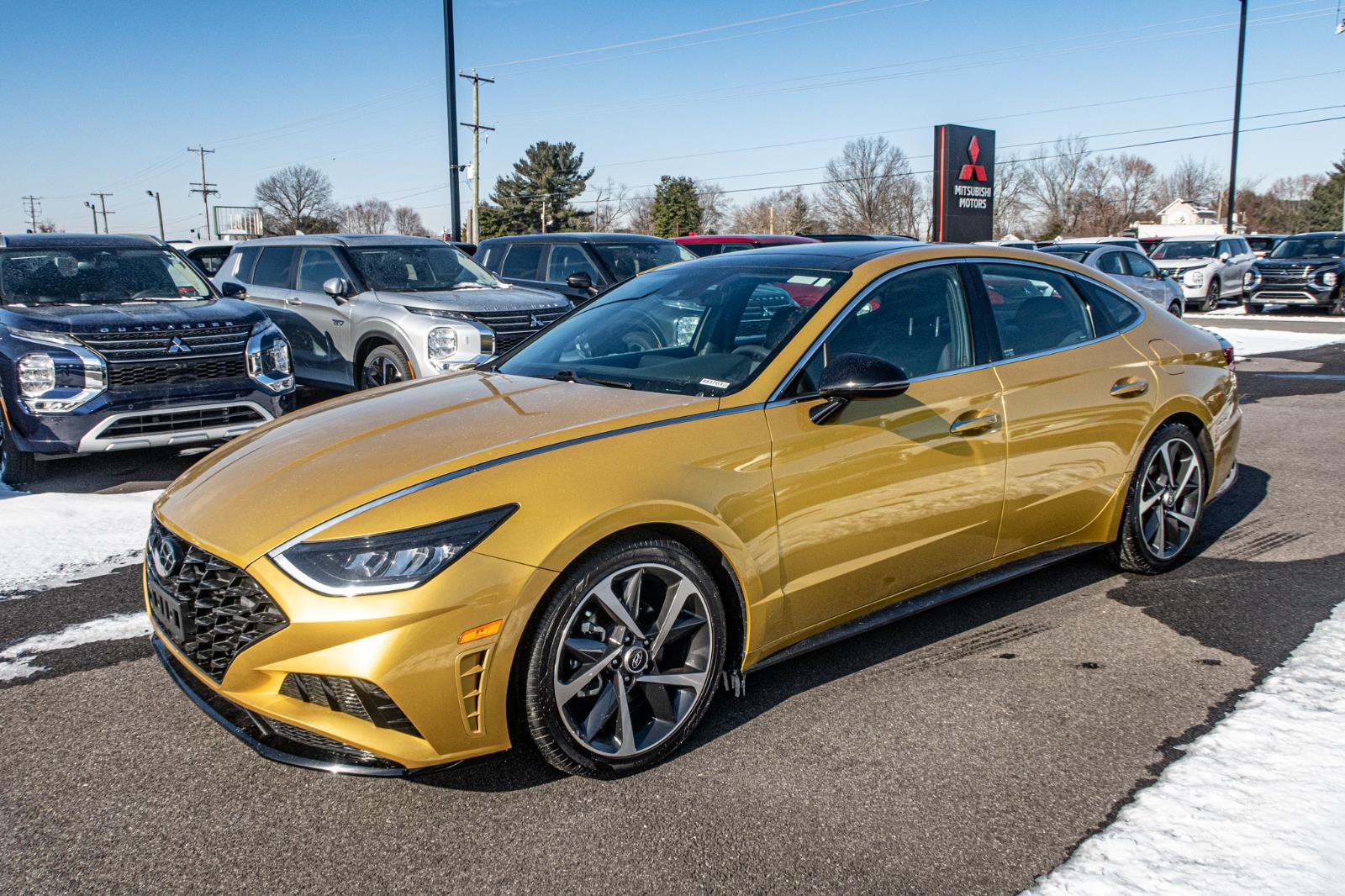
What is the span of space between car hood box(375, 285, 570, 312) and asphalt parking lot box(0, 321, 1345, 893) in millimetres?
5099

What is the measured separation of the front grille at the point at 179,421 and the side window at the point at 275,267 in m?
3.76

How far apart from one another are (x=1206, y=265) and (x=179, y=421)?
2480cm

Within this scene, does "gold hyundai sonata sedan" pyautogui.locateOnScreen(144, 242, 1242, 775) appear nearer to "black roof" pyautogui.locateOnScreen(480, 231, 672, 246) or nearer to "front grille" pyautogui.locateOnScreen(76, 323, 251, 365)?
"front grille" pyautogui.locateOnScreen(76, 323, 251, 365)

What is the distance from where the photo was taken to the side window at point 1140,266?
702 inches

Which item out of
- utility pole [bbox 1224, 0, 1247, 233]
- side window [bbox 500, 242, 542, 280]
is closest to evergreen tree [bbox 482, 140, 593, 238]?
utility pole [bbox 1224, 0, 1247, 233]

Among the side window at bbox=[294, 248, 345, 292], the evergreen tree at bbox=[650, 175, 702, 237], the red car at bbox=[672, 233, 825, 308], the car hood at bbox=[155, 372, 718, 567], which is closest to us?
the car hood at bbox=[155, 372, 718, 567]

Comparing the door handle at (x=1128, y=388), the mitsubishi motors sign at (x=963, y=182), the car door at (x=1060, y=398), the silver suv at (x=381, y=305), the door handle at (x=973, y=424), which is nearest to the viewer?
the door handle at (x=973, y=424)

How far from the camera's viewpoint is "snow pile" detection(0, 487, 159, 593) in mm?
5203

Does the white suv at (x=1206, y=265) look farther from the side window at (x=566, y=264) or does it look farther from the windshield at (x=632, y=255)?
the side window at (x=566, y=264)

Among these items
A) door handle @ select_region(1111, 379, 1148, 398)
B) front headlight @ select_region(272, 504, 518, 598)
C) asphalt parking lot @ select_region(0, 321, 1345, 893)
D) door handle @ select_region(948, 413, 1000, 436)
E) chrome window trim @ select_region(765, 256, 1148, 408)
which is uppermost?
chrome window trim @ select_region(765, 256, 1148, 408)

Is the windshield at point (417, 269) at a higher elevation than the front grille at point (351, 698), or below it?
higher

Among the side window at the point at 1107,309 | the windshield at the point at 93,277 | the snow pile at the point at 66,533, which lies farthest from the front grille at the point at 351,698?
the windshield at the point at 93,277

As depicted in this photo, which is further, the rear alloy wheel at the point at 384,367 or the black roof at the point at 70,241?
the rear alloy wheel at the point at 384,367

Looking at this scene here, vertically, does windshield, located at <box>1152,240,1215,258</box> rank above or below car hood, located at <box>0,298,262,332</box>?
above
